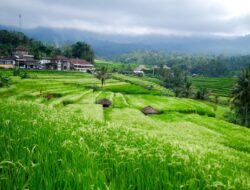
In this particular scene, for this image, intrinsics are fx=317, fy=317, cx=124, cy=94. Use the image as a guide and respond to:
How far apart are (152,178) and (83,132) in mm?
5756

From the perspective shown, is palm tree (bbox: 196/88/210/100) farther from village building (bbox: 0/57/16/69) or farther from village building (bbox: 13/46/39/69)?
village building (bbox: 0/57/16/69)

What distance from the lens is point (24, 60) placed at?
137m

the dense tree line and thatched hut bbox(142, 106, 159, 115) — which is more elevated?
the dense tree line

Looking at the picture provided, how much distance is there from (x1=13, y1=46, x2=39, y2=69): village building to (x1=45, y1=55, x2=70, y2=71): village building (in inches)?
328

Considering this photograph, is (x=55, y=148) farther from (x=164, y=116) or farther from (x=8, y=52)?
(x=8, y=52)

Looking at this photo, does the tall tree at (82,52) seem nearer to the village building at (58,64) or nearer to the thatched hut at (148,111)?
the village building at (58,64)

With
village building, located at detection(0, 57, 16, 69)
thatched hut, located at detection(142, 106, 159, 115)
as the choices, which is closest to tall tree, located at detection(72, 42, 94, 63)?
village building, located at detection(0, 57, 16, 69)

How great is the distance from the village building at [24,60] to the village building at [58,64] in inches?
328

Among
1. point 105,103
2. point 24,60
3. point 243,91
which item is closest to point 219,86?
point 243,91

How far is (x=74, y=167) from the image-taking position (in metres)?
7.20

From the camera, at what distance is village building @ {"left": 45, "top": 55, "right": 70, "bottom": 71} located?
496 feet

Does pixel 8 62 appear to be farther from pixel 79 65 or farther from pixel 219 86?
pixel 219 86

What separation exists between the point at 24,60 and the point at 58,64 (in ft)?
66.5

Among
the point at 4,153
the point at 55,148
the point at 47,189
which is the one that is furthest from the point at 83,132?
the point at 47,189
